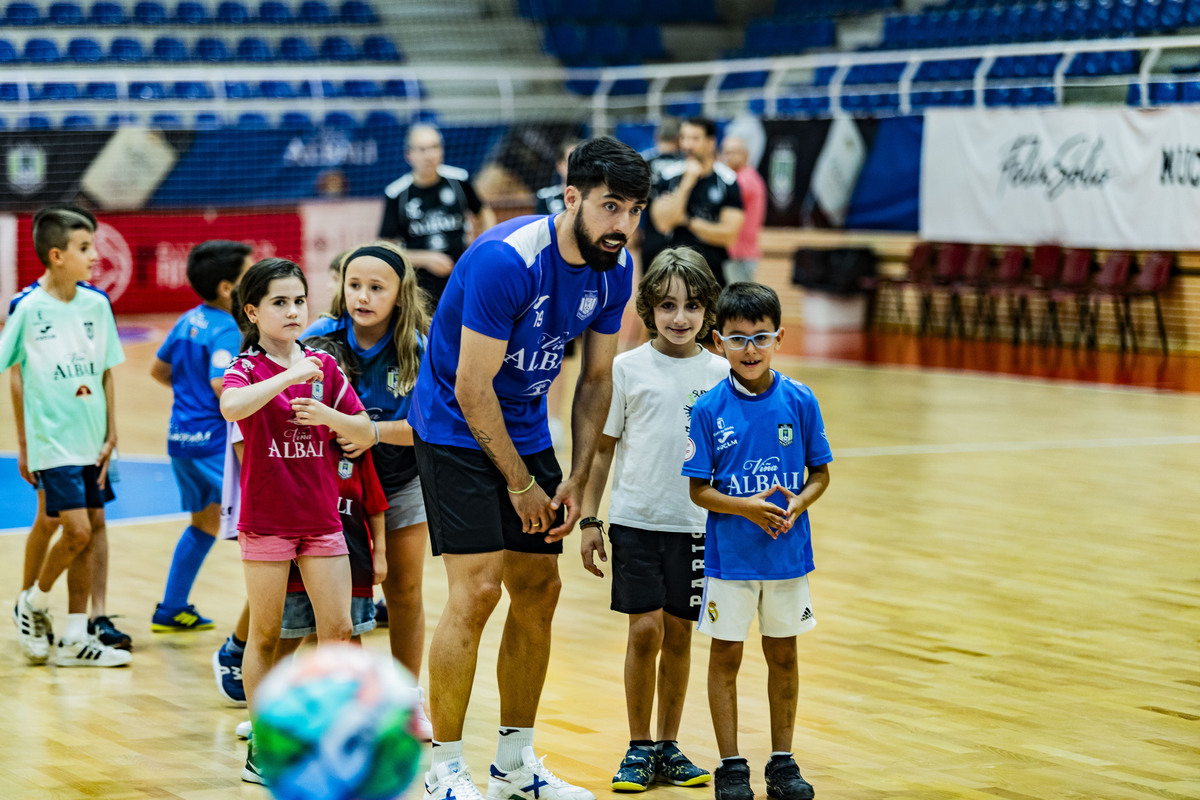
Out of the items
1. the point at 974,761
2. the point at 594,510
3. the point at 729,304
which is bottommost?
the point at 974,761

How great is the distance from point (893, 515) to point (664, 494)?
4288 millimetres

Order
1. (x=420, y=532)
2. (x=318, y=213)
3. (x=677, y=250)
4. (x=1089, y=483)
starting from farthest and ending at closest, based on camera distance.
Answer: (x=318, y=213) < (x=1089, y=483) < (x=420, y=532) < (x=677, y=250)

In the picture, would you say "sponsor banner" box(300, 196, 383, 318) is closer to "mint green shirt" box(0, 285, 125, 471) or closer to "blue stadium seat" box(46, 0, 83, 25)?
"blue stadium seat" box(46, 0, 83, 25)

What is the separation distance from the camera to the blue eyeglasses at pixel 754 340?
4176 millimetres

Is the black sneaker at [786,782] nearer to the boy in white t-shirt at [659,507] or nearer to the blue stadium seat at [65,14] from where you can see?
the boy in white t-shirt at [659,507]

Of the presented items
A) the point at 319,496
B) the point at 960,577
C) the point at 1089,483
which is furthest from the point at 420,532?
the point at 1089,483

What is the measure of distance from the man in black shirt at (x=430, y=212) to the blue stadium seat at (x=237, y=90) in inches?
514

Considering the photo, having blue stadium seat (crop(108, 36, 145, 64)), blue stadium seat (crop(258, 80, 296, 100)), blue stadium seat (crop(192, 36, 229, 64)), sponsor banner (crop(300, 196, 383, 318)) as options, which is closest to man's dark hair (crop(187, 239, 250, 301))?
sponsor banner (crop(300, 196, 383, 318))

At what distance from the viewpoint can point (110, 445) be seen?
18.8ft

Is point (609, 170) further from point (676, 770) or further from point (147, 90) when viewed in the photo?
point (147, 90)

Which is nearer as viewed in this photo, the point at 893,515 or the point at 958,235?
the point at 893,515

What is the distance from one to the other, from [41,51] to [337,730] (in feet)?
72.1

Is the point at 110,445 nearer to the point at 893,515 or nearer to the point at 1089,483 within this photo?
the point at 893,515

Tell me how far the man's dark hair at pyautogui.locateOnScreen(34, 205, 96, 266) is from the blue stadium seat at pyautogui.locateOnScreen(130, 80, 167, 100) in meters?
16.1
